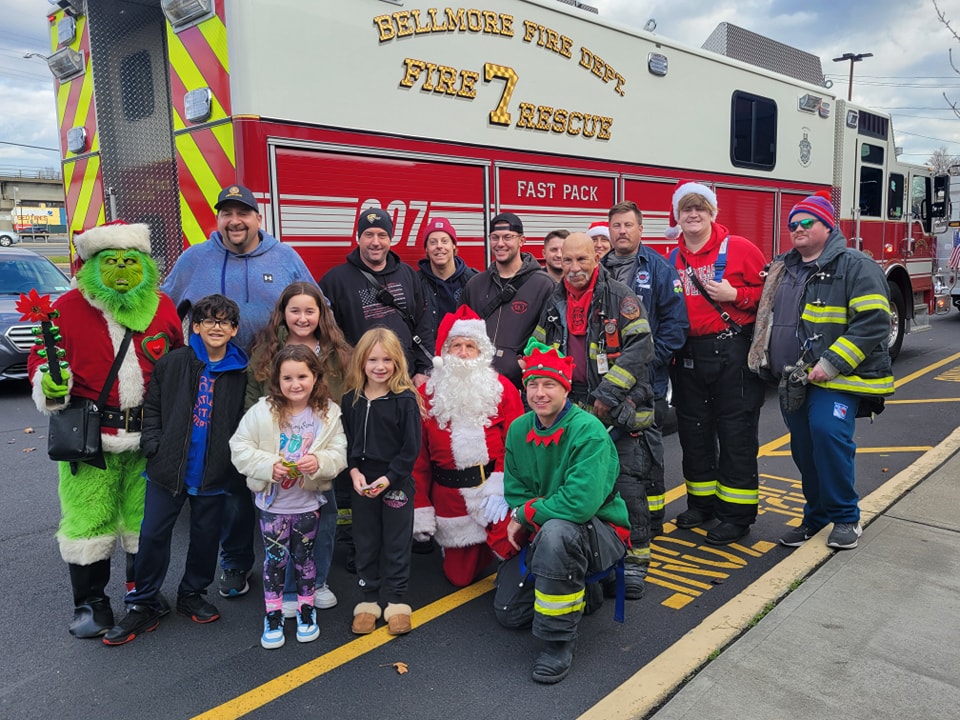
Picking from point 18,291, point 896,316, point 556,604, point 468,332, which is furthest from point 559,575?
point 18,291

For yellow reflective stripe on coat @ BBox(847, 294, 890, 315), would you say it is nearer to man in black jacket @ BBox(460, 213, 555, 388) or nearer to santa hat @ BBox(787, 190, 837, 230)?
santa hat @ BBox(787, 190, 837, 230)

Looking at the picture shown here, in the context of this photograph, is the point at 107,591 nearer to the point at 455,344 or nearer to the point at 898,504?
the point at 455,344

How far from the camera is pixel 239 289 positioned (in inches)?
152

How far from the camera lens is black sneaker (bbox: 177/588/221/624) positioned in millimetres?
3512

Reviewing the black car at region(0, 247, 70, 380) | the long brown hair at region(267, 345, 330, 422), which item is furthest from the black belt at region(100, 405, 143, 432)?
the black car at region(0, 247, 70, 380)

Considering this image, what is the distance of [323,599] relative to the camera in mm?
Result: 3684

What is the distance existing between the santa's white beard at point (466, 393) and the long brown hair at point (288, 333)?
50cm

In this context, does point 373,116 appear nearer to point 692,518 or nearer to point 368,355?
point 368,355

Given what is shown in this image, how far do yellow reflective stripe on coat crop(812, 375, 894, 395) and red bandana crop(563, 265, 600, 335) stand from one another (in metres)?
1.32

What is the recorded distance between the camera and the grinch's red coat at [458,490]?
3.84 metres

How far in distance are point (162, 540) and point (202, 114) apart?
2.37 m

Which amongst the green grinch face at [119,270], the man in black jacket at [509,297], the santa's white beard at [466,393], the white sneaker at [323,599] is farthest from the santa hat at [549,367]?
the green grinch face at [119,270]

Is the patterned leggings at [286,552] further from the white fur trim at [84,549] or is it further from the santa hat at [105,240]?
the santa hat at [105,240]

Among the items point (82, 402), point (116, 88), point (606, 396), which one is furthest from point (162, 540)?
point (116, 88)
